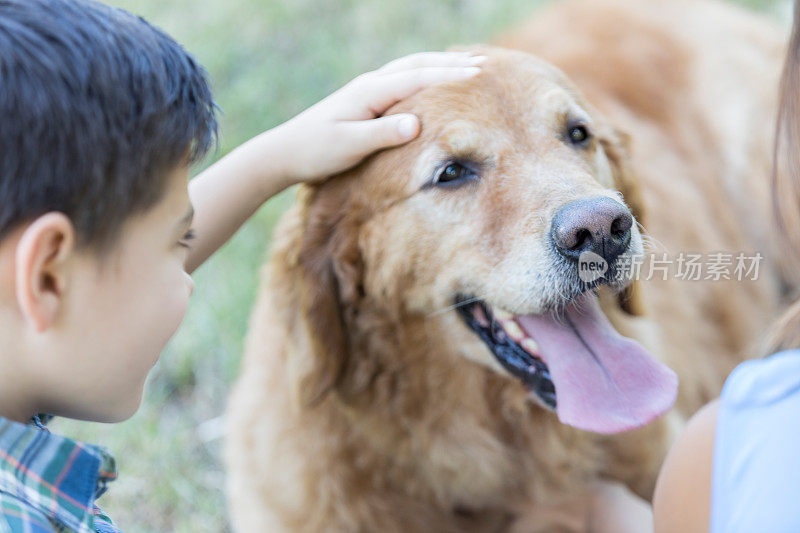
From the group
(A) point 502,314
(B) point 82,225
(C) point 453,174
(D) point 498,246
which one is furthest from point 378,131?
(B) point 82,225

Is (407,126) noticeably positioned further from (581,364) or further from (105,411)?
(105,411)

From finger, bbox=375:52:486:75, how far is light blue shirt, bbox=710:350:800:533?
1191 mm

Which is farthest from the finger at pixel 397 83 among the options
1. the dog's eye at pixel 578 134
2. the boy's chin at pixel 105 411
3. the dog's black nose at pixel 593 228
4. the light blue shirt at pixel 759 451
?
the light blue shirt at pixel 759 451

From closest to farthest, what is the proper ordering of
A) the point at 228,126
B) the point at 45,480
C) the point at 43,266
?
the point at 43,266
the point at 45,480
the point at 228,126

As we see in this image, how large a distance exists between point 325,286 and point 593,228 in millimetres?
820

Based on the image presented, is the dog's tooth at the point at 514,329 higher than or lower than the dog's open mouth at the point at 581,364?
higher

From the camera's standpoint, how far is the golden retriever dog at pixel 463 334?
2.24 m

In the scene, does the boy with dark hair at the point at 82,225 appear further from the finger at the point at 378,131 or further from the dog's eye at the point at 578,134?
the dog's eye at the point at 578,134

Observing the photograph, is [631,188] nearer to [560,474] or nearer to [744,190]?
[560,474]

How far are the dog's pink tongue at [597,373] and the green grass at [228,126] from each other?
1.68 metres

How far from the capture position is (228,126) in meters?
4.89

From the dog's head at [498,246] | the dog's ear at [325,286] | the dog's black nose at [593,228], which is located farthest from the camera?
the dog's ear at [325,286]

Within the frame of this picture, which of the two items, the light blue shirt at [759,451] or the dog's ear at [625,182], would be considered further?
the dog's ear at [625,182]

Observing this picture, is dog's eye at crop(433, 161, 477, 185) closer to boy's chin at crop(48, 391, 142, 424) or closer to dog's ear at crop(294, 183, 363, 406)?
dog's ear at crop(294, 183, 363, 406)
